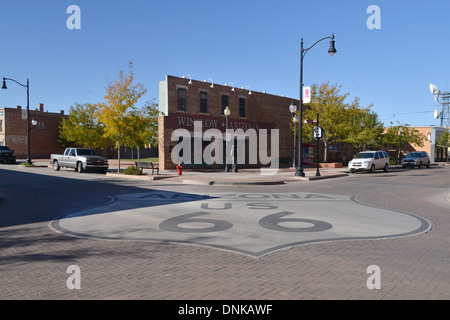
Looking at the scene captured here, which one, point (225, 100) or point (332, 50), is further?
point (225, 100)

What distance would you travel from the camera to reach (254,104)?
35.3 meters

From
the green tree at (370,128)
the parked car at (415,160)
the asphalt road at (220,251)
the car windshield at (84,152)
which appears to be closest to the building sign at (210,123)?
the car windshield at (84,152)

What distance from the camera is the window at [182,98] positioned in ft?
96.1

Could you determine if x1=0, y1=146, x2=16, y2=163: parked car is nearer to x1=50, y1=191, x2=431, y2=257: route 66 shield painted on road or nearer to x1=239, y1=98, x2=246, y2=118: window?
x1=239, y1=98, x2=246, y2=118: window

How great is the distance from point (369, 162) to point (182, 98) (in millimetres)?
16368

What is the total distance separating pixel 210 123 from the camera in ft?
103

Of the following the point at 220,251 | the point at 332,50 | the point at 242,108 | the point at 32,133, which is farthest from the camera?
the point at 32,133

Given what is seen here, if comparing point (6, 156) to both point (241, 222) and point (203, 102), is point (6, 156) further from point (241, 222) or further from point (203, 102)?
point (241, 222)

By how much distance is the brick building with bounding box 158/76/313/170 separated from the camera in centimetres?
2845

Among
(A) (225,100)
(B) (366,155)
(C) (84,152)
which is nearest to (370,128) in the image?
(B) (366,155)

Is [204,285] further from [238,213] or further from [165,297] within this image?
[238,213]

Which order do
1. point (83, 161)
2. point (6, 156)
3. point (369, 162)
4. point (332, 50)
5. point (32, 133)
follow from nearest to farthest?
point (332, 50) → point (83, 161) → point (369, 162) → point (6, 156) → point (32, 133)

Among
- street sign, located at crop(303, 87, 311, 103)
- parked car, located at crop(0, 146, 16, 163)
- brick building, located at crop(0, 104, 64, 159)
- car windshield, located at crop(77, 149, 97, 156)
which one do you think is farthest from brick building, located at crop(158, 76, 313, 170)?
brick building, located at crop(0, 104, 64, 159)

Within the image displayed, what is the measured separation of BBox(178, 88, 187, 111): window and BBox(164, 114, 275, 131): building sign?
78 centimetres
